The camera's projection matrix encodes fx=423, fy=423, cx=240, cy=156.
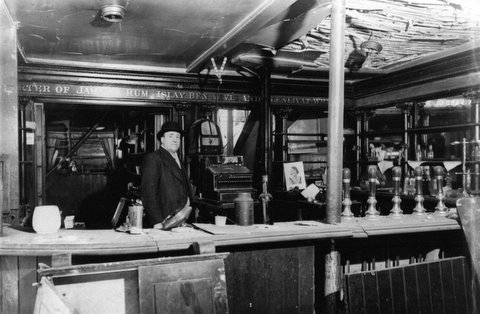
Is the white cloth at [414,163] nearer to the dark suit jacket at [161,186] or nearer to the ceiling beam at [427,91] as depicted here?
the ceiling beam at [427,91]

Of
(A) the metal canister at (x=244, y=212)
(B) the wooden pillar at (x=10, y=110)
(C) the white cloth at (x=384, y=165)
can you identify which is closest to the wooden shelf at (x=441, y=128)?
(C) the white cloth at (x=384, y=165)

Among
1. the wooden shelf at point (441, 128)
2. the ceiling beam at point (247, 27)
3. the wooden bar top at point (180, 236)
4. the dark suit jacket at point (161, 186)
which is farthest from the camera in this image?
the wooden shelf at point (441, 128)

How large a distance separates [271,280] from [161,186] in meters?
1.89

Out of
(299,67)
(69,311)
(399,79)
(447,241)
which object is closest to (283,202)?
(299,67)

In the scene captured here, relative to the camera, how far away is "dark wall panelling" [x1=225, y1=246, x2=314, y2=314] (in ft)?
8.35

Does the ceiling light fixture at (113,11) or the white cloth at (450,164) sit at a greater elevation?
the ceiling light fixture at (113,11)

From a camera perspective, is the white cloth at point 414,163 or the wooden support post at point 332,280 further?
the white cloth at point 414,163

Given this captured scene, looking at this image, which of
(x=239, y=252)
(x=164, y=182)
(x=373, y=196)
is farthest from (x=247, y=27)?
(x=239, y=252)

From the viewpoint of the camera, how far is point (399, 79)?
21.6ft

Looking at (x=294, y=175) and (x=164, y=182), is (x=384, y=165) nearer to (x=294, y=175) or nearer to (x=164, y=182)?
(x=294, y=175)

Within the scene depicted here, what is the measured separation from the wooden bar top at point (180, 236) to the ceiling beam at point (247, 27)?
1.93m

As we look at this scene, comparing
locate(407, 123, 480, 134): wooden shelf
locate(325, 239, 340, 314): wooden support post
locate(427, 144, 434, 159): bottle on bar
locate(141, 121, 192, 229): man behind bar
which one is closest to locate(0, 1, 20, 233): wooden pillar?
locate(141, 121, 192, 229): man behind bar

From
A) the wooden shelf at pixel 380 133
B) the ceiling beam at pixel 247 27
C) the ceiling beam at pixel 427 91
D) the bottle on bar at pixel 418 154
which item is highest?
the ceiling beam at pixel 247 27

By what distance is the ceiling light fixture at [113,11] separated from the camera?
370cm
